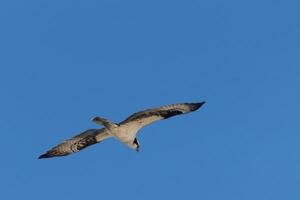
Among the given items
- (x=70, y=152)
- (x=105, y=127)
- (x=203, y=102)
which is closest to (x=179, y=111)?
(x=203, y=102)

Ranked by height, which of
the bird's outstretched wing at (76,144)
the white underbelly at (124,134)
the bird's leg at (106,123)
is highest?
the bird's outstretched wing at (76,144)

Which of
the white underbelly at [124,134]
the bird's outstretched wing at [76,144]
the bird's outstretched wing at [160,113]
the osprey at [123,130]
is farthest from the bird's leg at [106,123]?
the bird's outstretched wing at [76,144]

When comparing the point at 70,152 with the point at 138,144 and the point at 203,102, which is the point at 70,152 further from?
the point at 203,102

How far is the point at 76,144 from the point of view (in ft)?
103

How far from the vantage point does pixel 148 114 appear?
2933 centimetres

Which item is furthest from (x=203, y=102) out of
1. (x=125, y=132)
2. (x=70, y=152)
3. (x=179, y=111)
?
(x=70, y=152)

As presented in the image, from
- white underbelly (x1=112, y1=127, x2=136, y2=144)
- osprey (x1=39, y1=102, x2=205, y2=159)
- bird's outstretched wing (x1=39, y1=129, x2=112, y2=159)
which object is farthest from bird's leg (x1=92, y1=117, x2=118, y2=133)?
bird's outstretched wing (x1=39, y1=129, x2=112, y2=159)

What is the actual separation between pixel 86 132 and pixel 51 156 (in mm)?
1660

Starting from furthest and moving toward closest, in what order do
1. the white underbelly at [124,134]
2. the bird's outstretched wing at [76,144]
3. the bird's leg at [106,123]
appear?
the bird's outstretched wing at [76,144] → the white underbelly at [124,134] → the bird's leg at [106,123]

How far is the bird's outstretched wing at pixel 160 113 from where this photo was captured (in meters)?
29.2

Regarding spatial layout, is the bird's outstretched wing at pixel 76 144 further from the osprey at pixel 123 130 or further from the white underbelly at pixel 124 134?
the white underbelly at pixel 124 134

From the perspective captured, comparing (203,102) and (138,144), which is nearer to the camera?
(203,102)

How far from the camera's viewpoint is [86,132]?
31.1 meters

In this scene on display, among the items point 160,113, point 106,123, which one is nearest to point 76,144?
point 106,123
